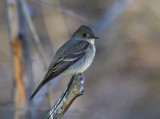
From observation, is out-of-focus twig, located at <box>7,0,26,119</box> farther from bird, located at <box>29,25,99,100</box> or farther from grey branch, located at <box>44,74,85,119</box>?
grey branch, located at <box>44,74,85,119</box>

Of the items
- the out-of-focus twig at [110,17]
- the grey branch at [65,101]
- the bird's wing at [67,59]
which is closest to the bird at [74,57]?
the bird's wing at [67,59]

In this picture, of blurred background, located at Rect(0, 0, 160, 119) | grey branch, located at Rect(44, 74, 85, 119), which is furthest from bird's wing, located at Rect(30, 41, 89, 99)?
blurred background, located at Rect(0, 0, 160, 119)

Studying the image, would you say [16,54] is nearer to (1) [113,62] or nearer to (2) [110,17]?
(2) [110,17]

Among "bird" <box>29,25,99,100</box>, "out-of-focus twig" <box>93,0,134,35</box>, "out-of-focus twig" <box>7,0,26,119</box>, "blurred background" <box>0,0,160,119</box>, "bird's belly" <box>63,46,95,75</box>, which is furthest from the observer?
"blurred background" <box>0,0,160,119</box>

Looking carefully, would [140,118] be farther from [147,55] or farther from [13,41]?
[13,41]

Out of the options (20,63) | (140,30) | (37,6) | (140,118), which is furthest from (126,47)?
(20,63)

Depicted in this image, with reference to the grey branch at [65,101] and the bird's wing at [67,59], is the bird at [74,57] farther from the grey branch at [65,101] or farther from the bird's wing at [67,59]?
the grey branch at [65,101]

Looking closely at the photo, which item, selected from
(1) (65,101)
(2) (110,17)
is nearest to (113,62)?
(2) (110,17)
